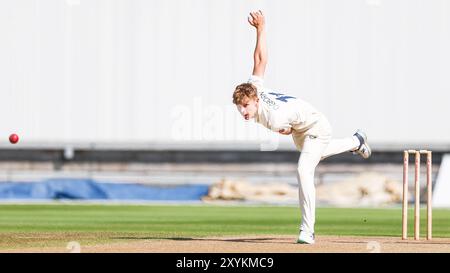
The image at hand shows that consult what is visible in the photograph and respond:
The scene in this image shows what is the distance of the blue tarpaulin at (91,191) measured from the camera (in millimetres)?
33312

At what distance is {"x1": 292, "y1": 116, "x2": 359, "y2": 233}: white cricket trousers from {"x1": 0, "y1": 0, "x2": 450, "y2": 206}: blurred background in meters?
22.1

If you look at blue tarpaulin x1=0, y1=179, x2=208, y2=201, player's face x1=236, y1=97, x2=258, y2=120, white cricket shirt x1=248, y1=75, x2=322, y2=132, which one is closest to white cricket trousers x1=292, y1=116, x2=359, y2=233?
white cricket shirt x1=248, y1=75, x2=322, y2=132

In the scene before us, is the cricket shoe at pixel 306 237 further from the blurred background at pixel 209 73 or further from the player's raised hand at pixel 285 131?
the blurred background at pixel 209 73

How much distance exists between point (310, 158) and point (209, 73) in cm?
2286

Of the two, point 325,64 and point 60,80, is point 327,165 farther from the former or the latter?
point 60,80

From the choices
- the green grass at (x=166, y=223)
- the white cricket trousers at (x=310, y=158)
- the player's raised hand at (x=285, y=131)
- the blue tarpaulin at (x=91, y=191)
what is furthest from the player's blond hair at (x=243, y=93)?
the blue tarpaulin at (x=91, y=191)

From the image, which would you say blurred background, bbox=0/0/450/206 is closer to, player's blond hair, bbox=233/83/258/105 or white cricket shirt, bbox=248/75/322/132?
white cricket shirt, bbox=248/75/322/132

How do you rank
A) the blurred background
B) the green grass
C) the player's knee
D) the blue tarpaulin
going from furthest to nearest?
the blurred background
the blue tarpaulin
the green grass
the player's knee

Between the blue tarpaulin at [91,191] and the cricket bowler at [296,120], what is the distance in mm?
20173

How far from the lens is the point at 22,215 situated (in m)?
22.5

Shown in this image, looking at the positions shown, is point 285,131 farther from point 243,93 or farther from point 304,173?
point 243,93

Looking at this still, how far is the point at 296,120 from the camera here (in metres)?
13.1

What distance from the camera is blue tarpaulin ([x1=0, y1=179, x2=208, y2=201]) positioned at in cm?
3331
